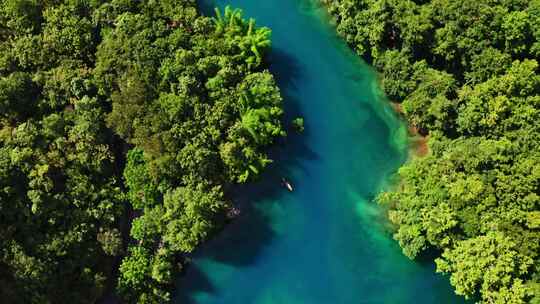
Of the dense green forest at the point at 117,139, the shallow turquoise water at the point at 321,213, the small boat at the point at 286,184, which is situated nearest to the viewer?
the dense green forest at the point at 117,139

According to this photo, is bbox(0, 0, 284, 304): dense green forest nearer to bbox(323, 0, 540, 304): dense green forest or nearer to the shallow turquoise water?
the shallow turquoise water

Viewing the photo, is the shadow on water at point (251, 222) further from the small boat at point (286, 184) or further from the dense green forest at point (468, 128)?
the dense green forest at point (468, 128)

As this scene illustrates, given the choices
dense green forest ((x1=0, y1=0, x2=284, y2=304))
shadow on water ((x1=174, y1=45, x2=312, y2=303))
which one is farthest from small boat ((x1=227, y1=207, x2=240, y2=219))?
dense green forest ((x1=0, y1=0, x2=284, y2=304))

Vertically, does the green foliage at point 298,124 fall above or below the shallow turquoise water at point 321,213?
above

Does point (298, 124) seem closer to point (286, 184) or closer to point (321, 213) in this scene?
point (286, 184)

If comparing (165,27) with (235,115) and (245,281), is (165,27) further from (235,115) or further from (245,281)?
(245,281)

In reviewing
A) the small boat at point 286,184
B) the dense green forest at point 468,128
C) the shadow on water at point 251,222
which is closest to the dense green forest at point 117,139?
the shadow on water at point 251,222

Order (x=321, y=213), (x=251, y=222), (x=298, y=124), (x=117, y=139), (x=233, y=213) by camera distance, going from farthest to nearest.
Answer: (x=298, y=124) → (x=321, y=213) → (x=251, y=222) → (x=233, y=213) → (x=117, y=139)

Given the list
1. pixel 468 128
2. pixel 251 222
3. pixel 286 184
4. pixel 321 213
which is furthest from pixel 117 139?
pixel 468 128
